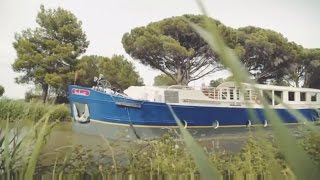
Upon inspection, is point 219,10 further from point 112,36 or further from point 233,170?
point 233,170

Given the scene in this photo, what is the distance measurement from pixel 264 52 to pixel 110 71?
0.81 meters

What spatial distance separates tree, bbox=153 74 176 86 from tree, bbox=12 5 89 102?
42 cm

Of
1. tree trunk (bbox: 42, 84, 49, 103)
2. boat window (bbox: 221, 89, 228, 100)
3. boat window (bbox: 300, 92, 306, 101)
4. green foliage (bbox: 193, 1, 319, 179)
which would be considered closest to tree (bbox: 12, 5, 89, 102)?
tree trunk (bbox: 42, 84, 49, 103)

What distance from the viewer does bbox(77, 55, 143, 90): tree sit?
2186mm

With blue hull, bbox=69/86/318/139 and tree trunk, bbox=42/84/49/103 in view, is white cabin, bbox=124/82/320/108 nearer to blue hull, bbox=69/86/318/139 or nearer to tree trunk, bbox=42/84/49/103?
blue hull, bbox=69/86/318/139

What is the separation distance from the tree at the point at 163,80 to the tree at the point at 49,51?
0.42 meters

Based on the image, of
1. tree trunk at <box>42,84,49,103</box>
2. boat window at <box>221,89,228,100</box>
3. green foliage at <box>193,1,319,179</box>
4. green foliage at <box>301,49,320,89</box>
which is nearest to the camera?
green foliage at <box>193,1,319,179</box>

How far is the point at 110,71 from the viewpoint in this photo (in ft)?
7.22

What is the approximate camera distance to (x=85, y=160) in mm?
2207

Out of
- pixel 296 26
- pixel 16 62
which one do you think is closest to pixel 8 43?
pixel 16 62

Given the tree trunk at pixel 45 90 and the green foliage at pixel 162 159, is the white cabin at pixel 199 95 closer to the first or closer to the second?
the green foliage at pixel 162 159

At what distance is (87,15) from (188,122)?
0.81 meters

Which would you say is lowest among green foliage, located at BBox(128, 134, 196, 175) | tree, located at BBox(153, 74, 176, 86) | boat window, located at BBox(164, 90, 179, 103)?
green foliage, located at BBox(128, 134, 196, 175)

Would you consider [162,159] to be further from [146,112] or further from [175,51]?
[175,51]
